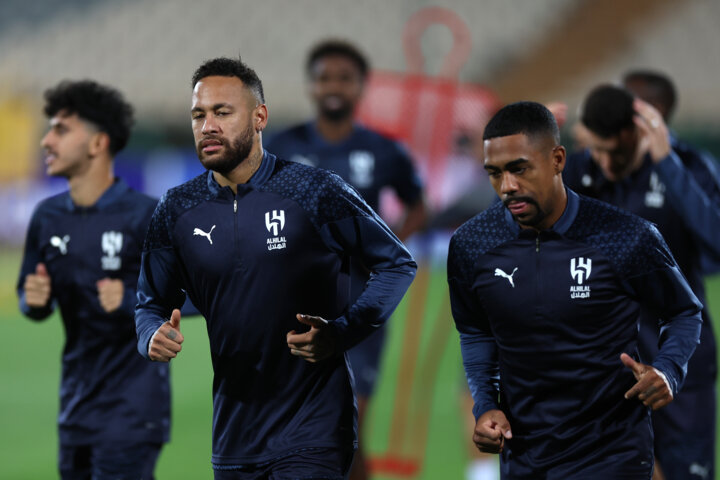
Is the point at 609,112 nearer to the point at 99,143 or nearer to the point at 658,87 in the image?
the point at 658,87

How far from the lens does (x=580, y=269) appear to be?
324cm

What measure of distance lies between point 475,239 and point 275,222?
0.67 metres

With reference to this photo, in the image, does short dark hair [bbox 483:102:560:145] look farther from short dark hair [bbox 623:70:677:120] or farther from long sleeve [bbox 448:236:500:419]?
short dark hair [bbox 623:70:677:120]

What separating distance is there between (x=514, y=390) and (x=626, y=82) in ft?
7.23

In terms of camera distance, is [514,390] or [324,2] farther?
[324,2]

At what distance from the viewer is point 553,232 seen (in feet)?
10.8

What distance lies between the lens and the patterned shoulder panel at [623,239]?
10.5 feet

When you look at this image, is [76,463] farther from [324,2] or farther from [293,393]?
[324,2]

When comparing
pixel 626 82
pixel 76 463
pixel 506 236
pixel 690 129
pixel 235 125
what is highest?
pixel 690 129

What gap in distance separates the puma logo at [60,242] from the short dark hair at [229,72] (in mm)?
1330

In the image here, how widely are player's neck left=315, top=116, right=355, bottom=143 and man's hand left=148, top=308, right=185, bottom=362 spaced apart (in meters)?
2.98

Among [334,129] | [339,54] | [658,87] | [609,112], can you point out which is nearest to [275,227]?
[609,112]

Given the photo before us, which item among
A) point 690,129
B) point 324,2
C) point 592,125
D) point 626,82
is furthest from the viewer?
point 324,2

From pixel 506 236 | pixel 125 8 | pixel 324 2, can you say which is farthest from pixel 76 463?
pixel 125 8
